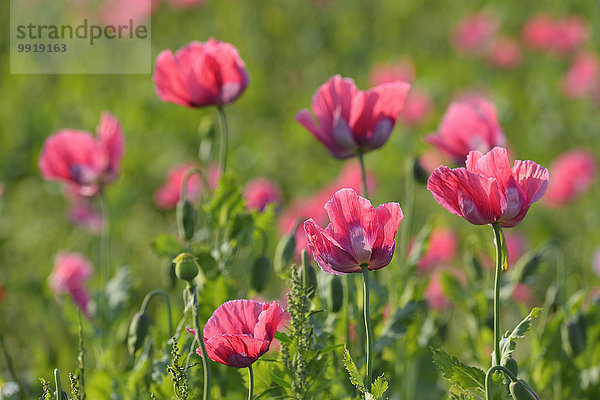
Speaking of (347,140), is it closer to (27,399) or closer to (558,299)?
(558,299)

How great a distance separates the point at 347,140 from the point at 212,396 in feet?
2.01

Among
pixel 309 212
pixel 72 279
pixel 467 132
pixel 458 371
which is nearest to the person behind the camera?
pixel 458 371

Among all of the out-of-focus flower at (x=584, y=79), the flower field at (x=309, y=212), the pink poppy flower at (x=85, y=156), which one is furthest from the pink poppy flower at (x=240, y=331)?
the out-of-focus flower at (x=584, y=79)

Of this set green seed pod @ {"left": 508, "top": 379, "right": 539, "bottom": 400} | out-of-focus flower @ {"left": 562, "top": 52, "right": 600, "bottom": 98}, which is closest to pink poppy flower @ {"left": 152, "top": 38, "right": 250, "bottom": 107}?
green seed pod @ {"left": 508, "top": 379, "right": 539, "bottom": 400}

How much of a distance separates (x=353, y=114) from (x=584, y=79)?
10.8 ft

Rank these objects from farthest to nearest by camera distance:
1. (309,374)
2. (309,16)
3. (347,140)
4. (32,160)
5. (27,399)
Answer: (309,16), (32,160), (27,399), (347,140), (309,374)

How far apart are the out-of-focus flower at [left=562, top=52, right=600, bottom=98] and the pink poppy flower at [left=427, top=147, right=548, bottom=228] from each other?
3.59 meters

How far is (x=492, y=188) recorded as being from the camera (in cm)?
113

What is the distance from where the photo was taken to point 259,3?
19.9 feet

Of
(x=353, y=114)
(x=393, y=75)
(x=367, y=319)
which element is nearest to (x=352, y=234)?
(x=367, y=319)

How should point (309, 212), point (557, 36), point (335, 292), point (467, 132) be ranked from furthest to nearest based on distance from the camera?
point (557, 36) → point (309, 212) → point (467, 132) → point (335, 292)

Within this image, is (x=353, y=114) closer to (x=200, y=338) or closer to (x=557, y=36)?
(x=200, y=338)

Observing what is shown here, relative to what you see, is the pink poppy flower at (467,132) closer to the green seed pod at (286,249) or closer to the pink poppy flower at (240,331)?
the green seed pod at (286,249)

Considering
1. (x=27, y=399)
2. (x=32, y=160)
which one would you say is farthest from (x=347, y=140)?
(x=32, y=160)
